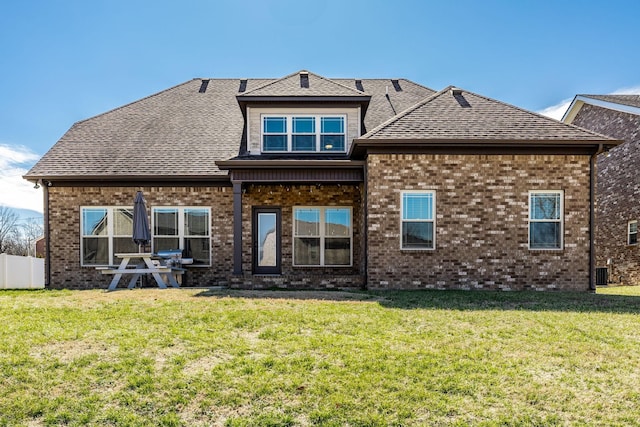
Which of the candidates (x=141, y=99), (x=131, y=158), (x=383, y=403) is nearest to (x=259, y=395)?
(x=383, y=403)

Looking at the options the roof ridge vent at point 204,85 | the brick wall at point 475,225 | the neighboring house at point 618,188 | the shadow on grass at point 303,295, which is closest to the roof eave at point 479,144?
the brick wall at point 475,225

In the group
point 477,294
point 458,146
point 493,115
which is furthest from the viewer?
point 493,115

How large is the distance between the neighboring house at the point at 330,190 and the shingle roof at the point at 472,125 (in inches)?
2.1

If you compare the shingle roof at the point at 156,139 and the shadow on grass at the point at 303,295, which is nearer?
the shadow on grass at the point at 303,295

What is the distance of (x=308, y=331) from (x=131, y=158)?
9.57 meters

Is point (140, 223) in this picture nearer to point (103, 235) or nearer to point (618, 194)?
point (103, 235)

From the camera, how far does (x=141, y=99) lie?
1642cm

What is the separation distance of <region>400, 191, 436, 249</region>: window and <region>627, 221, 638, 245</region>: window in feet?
33.2

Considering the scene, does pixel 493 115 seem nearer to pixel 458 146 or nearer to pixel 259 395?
pixel 458 146

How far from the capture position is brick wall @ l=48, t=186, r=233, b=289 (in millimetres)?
12680

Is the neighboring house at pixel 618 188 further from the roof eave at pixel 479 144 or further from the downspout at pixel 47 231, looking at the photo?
the downspout at pixel 47 231

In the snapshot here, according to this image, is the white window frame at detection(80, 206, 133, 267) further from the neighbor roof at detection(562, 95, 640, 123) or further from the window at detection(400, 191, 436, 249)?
the neighbor roof at detection(562, 95, 640, 123)

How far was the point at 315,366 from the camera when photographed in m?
4.85

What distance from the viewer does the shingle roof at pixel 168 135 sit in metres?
12.7
